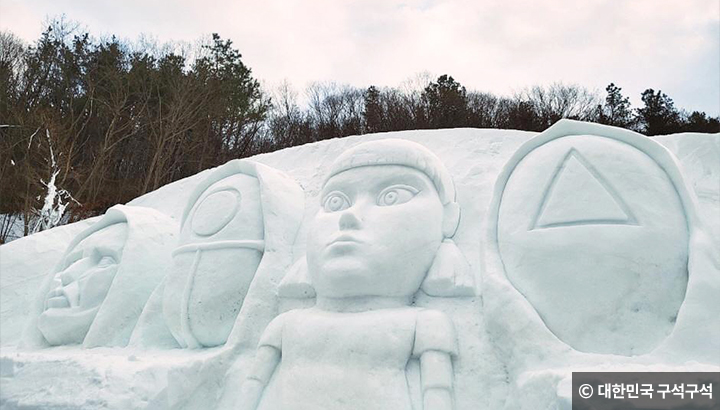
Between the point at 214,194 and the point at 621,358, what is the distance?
2.50 metres

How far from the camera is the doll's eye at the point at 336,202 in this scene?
319 cm

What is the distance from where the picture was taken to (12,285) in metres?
4.93

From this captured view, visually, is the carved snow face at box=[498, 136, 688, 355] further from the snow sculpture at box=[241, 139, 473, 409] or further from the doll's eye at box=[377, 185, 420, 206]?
the doll's eye at box=[377, 185, 420, 206]

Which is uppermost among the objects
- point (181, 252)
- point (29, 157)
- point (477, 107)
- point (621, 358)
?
point (477, 107)

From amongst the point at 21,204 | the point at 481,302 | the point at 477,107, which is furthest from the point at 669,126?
the point at 21,204

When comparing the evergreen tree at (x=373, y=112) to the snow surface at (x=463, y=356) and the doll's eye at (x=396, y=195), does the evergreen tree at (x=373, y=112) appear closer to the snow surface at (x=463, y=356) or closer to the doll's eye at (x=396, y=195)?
the snow surface at (x=463, y=356)

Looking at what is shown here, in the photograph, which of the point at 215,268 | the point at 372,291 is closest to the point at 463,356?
the point at 372,291

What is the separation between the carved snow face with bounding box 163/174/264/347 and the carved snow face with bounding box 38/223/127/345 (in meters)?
0.64

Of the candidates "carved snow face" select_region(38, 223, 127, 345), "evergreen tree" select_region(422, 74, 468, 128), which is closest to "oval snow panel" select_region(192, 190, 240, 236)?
"carved snow face" select_region(38, 223, 127, 345)

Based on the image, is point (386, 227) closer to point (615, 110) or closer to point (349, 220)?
point (349, 220)

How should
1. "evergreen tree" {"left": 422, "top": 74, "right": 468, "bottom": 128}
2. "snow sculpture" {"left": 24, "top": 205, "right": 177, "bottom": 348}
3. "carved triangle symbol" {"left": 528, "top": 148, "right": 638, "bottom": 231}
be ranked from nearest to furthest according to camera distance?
"carved triangle symbol" {"left": 528, "top": 148, "right": 638, "bottom": 231}
"snow sculpture" {"left": 24, "top": 205, "right": 177, "bottom": 348}
"evergreen tree" {"left": 422, "top": 74, "right": 468, "bottom": 128}

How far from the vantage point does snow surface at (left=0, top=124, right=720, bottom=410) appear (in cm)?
244

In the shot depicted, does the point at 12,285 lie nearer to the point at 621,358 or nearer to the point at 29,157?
the point at 621,358

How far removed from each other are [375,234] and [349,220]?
0.15 metres
